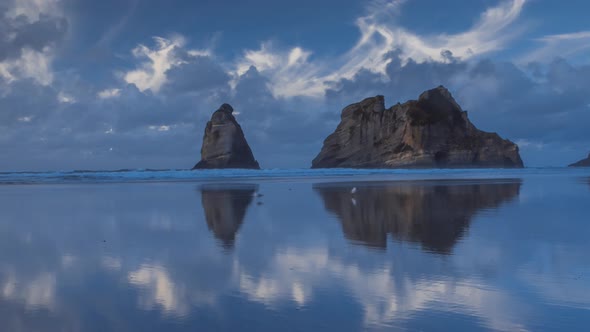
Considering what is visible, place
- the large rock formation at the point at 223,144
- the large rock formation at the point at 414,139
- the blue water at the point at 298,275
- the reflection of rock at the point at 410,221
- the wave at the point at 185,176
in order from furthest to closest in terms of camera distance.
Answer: the large rock formation at the point at 223,144, the large rock formation at the point at 414,139, the wave at the point at 185,176, the reflection of rock at the point at 410,221, the blue water at the point at 298,275

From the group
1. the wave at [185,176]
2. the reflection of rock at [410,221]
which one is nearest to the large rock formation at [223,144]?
the wave at [185,176]

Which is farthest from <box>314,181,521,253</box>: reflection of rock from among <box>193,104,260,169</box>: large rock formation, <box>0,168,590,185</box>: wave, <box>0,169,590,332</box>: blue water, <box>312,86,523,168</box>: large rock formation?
<box>193,104,260,169</box>: large rock formation

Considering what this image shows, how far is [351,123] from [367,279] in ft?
352

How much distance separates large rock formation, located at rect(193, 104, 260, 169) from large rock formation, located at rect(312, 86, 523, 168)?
2050cm

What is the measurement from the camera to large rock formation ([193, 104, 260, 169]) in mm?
99000

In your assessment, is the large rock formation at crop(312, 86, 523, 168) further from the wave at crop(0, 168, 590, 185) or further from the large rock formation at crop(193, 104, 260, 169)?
the wave at crop(0, 168, 590, 185)

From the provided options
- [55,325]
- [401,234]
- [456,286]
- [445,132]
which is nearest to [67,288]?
[55,325]

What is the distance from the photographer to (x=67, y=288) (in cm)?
514

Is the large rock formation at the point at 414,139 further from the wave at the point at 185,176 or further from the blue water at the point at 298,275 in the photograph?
the blue water at the point at 298,275

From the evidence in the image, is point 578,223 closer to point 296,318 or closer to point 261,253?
point 261,253

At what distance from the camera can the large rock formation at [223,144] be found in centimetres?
9900

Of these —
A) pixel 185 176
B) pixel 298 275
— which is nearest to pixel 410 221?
pixel 298 275

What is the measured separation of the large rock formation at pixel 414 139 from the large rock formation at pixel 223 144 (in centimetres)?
2050

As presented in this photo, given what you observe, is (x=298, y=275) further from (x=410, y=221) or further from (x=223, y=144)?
(x=223, y=144)
